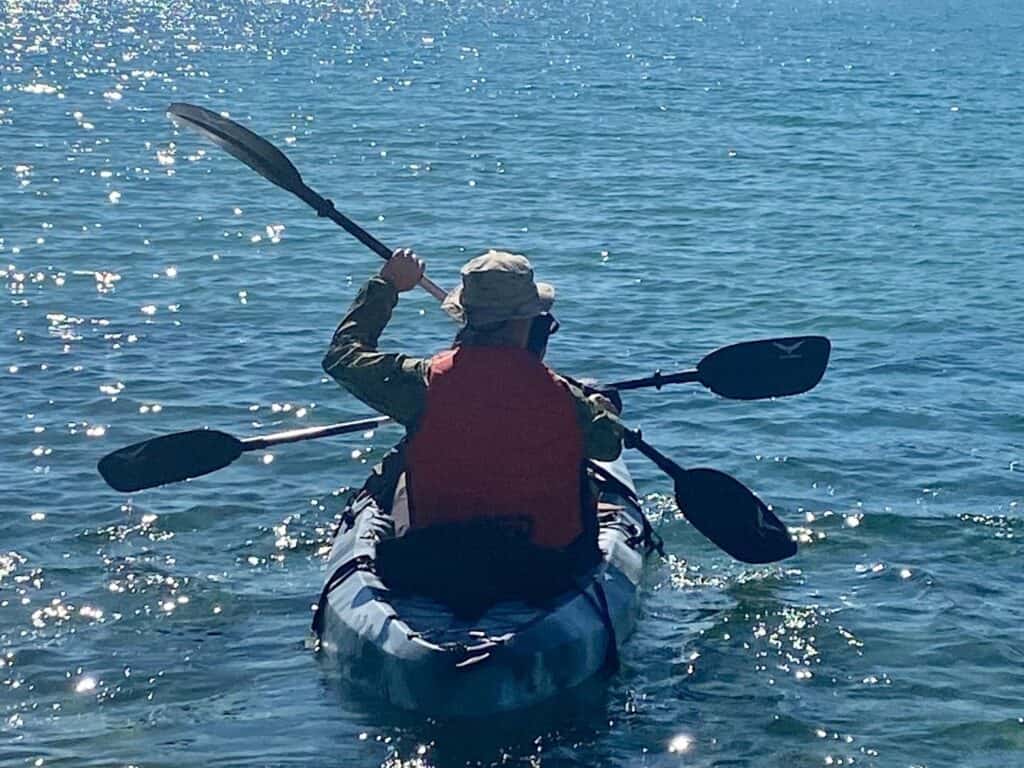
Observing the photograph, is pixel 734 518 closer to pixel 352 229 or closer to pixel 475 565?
pixel 475 565

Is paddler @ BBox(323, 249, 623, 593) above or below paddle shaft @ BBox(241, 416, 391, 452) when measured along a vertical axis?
above

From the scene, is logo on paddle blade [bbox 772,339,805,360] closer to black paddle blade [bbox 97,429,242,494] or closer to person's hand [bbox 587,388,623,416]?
person's hand [bbox 587,388,623,416]

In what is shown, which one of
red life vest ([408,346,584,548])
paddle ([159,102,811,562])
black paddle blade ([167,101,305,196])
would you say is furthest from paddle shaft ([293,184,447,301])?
red life vest ([408,346,584,548])

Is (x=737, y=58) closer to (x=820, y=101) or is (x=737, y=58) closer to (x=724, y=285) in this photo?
(x=820, y=101)

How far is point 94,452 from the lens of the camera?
12.4 meters

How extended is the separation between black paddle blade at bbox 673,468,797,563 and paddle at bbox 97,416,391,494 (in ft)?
5.82

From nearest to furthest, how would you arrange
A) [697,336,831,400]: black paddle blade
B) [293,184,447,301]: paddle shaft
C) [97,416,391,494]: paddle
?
[97,416,391,494]: paddle, [697,336,831,400]: black paddle blade, [293,184,447,301]: paddle shaft

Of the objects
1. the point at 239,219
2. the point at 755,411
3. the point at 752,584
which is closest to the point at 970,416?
the point at 755,411

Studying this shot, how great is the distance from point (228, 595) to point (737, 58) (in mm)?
34746

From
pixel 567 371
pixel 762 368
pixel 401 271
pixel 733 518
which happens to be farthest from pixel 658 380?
pixel 567 371

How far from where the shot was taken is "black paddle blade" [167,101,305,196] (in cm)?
1110

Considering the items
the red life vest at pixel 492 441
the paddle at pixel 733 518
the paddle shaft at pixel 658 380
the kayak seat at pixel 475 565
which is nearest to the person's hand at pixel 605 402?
the paddle shaft at pixel 658 380

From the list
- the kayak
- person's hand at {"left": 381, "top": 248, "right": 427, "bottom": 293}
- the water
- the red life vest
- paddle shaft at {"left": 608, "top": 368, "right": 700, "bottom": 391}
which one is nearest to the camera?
the kayak

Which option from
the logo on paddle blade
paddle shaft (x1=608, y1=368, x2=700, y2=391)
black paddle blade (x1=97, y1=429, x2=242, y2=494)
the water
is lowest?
the water
